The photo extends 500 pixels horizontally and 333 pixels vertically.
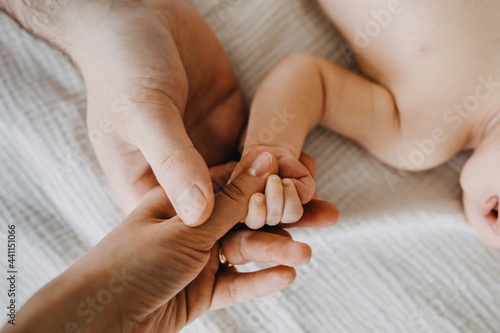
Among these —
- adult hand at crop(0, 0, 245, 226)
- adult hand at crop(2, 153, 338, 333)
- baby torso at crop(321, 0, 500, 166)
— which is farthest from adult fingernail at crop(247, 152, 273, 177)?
baby torso at crop(321, 0, 500, 166)

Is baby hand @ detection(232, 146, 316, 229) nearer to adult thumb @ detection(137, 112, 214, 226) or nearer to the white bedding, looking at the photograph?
adult thumb @ detection(137, 112, 214, 226)

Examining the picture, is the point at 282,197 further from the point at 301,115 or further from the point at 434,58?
the point at 434,58

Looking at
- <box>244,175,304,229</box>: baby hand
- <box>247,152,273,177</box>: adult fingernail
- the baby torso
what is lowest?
<box>244,175,304,229</box>: baby hand

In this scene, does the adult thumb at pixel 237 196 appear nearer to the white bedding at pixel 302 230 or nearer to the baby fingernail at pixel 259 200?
the baby fingernail at pixel 259 200

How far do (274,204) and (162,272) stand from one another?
21cm

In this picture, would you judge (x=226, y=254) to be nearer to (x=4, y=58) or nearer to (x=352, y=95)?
(x=352, y=95)

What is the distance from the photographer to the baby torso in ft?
2.66

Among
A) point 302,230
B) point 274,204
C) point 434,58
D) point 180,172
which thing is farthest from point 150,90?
point 434,58

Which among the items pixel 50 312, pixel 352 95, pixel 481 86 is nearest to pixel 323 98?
pixel 352 95

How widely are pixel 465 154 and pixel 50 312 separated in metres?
1.10

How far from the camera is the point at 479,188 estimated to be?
836 millimetres

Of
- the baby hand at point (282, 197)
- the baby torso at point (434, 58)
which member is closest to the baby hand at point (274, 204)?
the baby hand at point (282, 197)

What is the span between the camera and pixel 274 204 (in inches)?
24.2

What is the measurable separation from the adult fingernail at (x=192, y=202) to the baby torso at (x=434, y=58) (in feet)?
2.08
